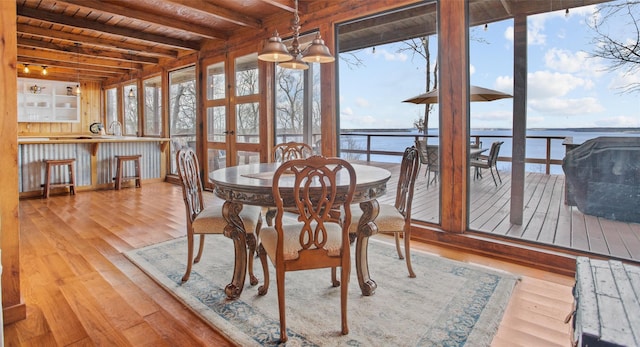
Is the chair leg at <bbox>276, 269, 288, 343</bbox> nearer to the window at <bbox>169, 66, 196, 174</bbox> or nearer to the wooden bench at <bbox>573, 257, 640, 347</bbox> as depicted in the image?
the wooden bench at <bbox>573, 257, 640, 347</bbox>

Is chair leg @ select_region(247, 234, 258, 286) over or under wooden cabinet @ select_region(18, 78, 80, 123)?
under

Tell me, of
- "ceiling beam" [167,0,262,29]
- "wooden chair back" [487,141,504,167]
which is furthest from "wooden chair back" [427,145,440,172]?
"ceiling beam" [167,0,262,29]

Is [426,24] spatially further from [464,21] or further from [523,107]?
[523,107]

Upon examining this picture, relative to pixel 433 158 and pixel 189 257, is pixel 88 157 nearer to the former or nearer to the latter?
pixel 189 257

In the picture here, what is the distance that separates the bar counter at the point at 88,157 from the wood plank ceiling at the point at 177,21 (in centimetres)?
160

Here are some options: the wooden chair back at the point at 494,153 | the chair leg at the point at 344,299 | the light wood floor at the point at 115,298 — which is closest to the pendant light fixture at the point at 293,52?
the chair leg at the point at 344,299

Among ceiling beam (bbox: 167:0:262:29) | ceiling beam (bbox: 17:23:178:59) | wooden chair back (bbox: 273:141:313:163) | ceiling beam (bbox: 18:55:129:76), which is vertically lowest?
wooden chair back (bbox: 273:141:313:163)

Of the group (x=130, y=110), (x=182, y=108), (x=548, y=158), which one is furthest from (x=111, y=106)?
(x=548, y=158)

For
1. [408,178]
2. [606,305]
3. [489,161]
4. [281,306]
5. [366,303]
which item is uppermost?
[489,161]

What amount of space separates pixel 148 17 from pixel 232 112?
5.55 ft

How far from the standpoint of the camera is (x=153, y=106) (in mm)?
7715

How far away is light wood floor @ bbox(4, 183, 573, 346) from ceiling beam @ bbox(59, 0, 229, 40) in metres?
2.54

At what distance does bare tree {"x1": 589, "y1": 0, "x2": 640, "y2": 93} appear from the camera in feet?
8.30

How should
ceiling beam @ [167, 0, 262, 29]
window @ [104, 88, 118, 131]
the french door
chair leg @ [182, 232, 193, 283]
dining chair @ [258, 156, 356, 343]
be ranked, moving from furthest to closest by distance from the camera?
window @ [104, 88, 118, 131], the french door, ceiling beam @ [167, 0, 262, 29], chair leg @ [182, 232, 193, 283], dining chair @ [258, 156, 356, 343]
